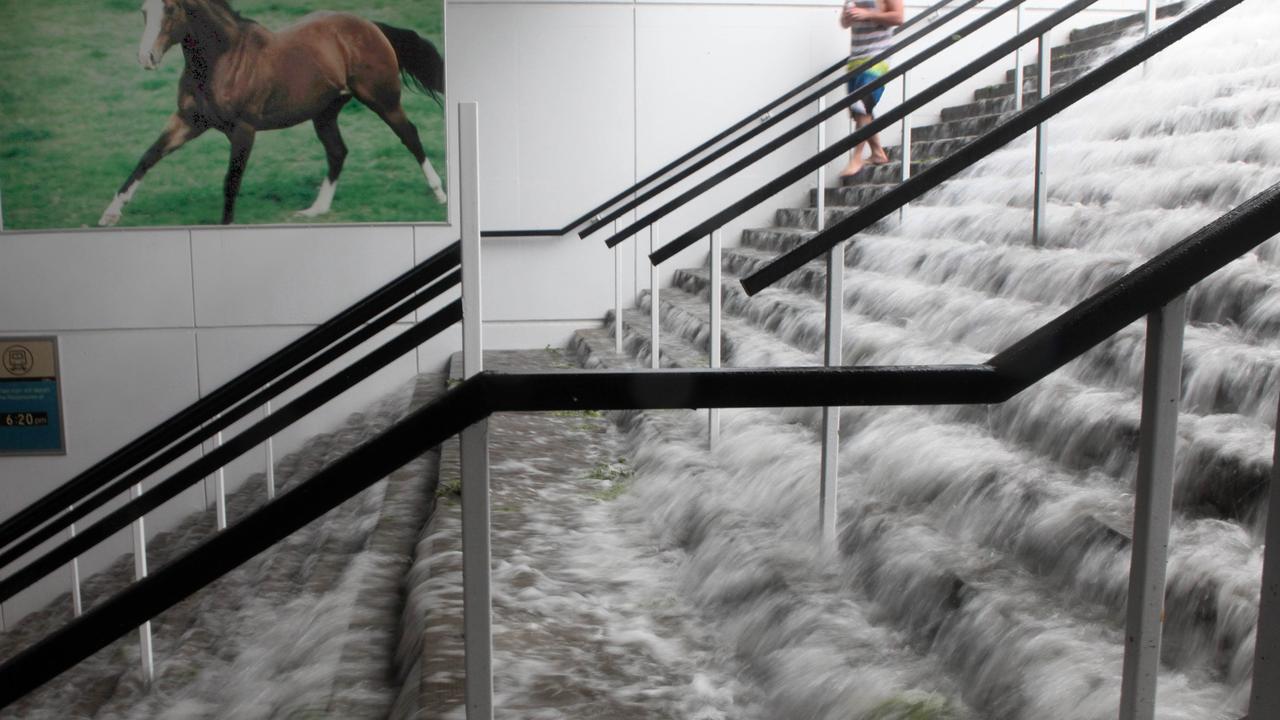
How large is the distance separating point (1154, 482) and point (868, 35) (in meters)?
5.69

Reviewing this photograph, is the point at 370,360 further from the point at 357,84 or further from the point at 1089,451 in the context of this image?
the point at 357,84

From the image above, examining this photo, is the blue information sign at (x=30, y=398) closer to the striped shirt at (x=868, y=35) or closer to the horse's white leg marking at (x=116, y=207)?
the horse's white leg marking at (x=116, y=207)

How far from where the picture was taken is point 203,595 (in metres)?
4.41

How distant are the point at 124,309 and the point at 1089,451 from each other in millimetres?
6191

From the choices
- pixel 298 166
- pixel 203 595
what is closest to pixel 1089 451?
pixel 203 595

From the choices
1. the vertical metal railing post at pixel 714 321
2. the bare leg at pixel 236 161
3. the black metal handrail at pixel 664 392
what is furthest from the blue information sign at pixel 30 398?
the black metal handrail at pixel 664 392

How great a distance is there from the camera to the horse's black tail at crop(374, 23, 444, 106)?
21.0ft

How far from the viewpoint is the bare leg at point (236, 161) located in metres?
6.44

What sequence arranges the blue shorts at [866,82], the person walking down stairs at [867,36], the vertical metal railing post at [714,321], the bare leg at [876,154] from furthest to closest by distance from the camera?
the bare leg at [876,154]
the person walking down stairs at [867,36]
the blue shorts at [866,82]
the vertical metal railing post at [714,321]

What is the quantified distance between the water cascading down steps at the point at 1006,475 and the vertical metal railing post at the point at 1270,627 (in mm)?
490

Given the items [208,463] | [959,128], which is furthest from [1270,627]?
[959,128]

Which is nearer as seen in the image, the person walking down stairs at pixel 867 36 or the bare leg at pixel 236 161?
the person walking down stairs at pixel 867 36

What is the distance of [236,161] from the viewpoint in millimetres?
6469

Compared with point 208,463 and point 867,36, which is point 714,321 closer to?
point 208,463
